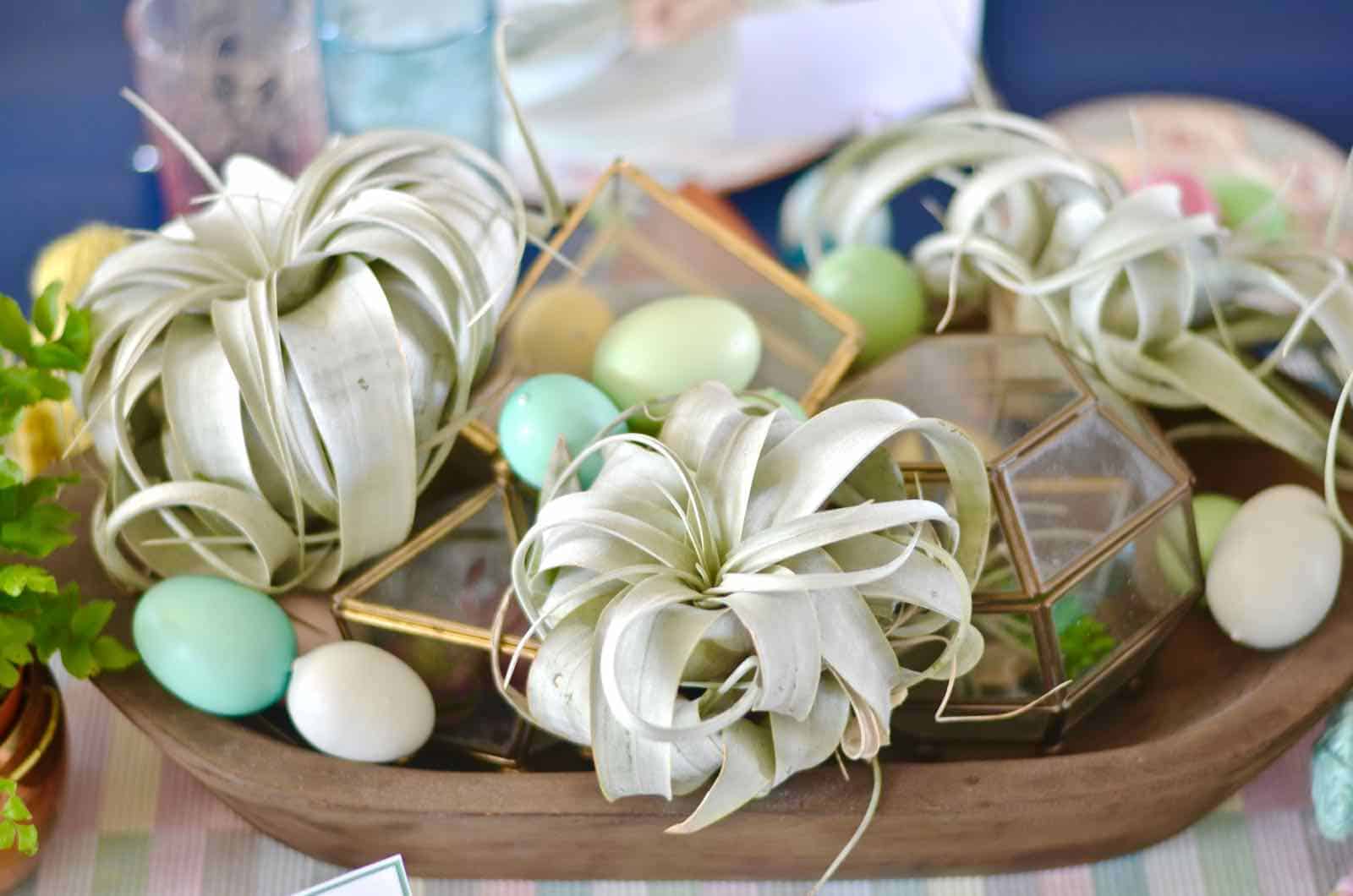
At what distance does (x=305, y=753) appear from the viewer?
513 millimetres

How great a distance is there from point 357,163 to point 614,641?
0.79 feet

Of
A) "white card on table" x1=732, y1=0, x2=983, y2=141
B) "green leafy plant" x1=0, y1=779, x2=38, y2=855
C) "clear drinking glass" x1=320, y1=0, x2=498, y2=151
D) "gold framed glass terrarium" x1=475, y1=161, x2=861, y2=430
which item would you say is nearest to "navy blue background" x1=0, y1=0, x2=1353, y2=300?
"white card on table" x1=732, y1=0, x2=983, y2=141

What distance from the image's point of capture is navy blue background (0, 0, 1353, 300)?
90 centimetres

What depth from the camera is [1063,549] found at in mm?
527

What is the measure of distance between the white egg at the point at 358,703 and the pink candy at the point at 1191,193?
466mm

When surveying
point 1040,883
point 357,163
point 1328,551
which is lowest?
point 1040,883

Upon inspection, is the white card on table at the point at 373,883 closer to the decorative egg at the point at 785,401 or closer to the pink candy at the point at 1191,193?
the decorative egg at the point at 785,401

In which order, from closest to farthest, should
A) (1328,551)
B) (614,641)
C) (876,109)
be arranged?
1. (614,641)
2. (1328,551)
3. (876,109)

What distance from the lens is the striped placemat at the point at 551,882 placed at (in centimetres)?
55

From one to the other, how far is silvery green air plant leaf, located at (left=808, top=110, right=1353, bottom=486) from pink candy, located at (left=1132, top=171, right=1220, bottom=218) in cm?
8

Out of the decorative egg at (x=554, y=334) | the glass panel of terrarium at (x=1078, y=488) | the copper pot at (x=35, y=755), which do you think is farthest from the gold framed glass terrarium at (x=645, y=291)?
the copper pot at (x=35, y=755)

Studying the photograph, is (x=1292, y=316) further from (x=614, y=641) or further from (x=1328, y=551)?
(x=614, y=641)

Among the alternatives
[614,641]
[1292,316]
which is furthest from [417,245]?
[1292,316]

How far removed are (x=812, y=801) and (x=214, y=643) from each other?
0.23 meters
